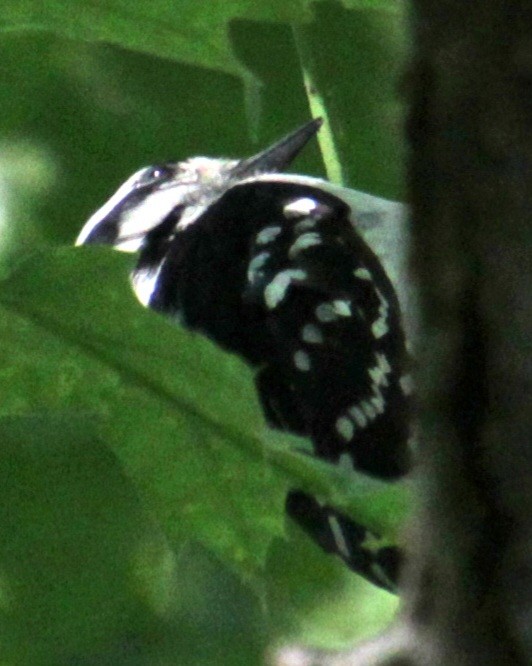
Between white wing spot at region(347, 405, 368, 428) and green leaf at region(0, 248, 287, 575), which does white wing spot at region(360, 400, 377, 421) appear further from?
green leaf at region(0, 248, 287, 575)

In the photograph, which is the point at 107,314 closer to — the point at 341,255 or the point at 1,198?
the point at 1,198

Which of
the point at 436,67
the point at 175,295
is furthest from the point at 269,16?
the point at 175,295

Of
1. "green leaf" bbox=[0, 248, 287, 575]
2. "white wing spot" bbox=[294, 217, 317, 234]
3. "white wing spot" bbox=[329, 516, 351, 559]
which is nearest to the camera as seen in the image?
"green leaf" bbox=[0, 248, 287, 575]

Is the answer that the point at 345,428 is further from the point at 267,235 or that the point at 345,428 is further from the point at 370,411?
the point at 267,235

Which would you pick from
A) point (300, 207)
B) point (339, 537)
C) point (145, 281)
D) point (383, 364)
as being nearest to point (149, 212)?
point (145, 281)

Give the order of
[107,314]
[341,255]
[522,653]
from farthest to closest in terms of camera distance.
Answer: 1. [341,255]
2. [107,314]
3. [522,653]

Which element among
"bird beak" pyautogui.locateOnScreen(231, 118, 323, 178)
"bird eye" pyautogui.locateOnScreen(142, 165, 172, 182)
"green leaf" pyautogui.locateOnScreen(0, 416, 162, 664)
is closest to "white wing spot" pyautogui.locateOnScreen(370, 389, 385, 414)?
"bird beak" pyautogui.locateOnScreen(231, 118, 323, 178)
